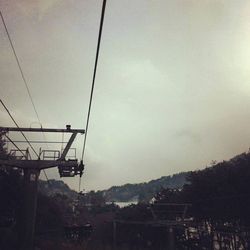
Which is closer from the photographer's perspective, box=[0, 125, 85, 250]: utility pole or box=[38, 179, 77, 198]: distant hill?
box=[0, 125, 85, 250]: utility pole

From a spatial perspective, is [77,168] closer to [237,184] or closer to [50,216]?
[237,184]

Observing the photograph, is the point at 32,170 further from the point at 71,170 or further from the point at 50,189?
the point at 50,189

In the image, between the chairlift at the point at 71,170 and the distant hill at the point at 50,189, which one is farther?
the distant hill at the point at 50,189

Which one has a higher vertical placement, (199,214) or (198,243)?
(199,214)

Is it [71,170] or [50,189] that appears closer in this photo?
[71,170]

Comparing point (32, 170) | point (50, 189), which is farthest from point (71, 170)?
point (50, 189)

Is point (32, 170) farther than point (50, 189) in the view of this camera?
No

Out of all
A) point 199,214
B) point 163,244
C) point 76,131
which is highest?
point 76,131

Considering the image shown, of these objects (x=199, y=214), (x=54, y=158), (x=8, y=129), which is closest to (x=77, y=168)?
(x=54, y=158)

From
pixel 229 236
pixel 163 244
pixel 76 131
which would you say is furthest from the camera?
pixel 163 244

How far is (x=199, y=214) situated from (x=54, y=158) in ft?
40.2

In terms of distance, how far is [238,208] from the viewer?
75.0 ft

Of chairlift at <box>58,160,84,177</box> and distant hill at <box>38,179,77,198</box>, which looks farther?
distant hill at <box>38,179,77,198</box>

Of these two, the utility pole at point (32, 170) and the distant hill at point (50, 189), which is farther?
the distant hill at point (50, 189)
